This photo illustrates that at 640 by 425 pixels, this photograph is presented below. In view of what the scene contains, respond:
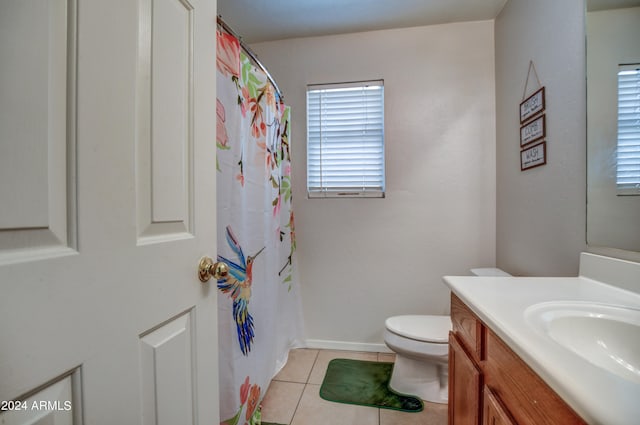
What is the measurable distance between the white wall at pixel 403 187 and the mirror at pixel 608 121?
0.86 metres

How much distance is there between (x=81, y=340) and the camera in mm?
424

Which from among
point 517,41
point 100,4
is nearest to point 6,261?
point 100,4

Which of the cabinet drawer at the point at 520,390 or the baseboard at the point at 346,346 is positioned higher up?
the cabinet drawer at the point at 520,390

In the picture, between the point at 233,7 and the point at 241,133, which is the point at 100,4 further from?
the point at 233,7

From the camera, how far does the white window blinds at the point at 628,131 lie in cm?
88

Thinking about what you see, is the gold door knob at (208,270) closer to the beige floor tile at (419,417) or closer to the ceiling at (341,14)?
the beige floor tile at (419,417)

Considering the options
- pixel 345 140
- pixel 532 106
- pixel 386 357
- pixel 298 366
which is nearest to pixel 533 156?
pixel 532 106

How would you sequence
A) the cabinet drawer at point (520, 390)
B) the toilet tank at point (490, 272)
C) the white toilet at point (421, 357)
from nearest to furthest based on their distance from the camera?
the cabinet drawer at point (520, 390) → the white toilet at point (421, 357) → the toilet tank at point (490, 272)

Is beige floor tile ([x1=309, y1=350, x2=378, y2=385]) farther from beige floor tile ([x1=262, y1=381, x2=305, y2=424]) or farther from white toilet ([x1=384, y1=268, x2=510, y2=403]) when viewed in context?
white toilet ([x1=384, y1=268, x2=510, y2=403])

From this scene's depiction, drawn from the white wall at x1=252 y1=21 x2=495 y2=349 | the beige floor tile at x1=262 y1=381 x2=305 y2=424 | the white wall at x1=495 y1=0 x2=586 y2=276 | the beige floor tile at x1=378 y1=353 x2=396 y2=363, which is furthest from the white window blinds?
the beige floor tile at x1=262 y1=381 x2=305 y2=424

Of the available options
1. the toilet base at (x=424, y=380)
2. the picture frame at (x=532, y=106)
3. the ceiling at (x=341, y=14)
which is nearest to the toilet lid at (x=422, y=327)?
the toilet base at (x=424, y=380)

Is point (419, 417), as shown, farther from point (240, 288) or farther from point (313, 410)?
point (240, 288)

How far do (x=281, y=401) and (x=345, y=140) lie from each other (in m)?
1.76

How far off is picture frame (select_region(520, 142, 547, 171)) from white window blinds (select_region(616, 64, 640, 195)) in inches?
16.8
